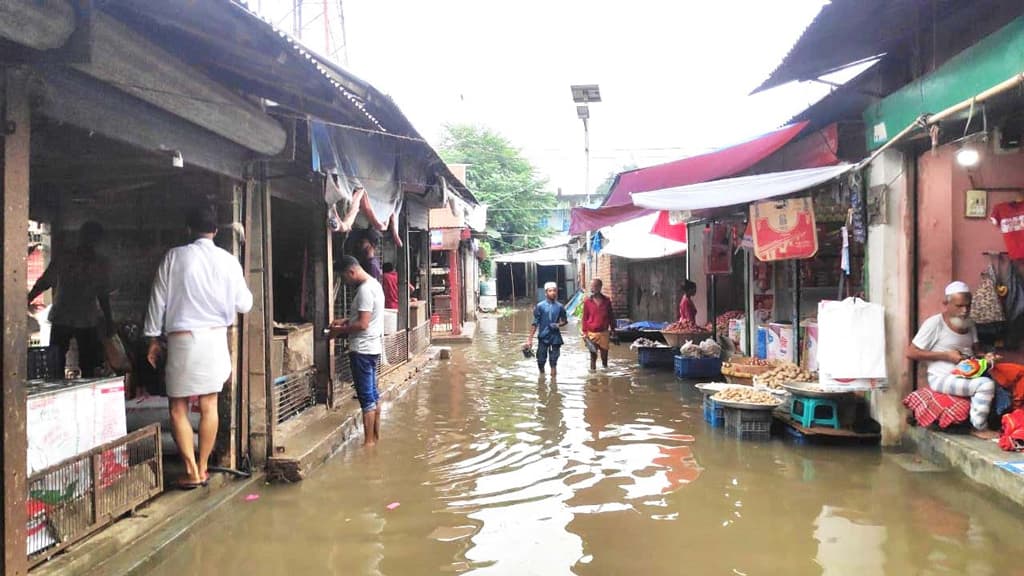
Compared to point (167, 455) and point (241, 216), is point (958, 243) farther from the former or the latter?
point (167, 455)

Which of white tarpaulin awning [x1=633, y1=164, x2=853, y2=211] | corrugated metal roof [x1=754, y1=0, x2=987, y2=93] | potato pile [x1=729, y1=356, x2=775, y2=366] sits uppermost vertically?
corrugated metal roof [x1=754, y1=0, x2=987, y2=93]

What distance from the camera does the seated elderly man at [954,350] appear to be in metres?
5.78

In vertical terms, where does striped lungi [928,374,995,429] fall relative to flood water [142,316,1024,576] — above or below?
above

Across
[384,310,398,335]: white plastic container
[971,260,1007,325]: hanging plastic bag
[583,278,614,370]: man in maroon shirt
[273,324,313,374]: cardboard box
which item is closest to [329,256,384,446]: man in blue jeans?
[273,324,313,374]: cardboard box

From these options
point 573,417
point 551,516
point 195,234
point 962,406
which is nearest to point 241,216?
point 195,234

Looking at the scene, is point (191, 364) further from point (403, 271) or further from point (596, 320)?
point (596, 320)

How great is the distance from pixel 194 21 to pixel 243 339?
8.01ft

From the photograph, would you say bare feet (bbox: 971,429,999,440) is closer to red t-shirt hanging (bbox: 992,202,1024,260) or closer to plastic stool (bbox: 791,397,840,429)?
plastic stool (bbox: 791,397,840,429)

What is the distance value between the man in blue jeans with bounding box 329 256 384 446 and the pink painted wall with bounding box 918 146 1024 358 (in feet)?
16.9

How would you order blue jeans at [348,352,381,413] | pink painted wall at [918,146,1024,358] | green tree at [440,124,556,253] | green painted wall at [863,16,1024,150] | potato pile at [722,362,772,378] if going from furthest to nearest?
green tree at [440,124,556,253]
potato pile at [722,362,772,378]
blue jeans at [348,352,381,413]
pink painted wall at [918,146,1024,358]
green painted wall at [863,16,1024,150]

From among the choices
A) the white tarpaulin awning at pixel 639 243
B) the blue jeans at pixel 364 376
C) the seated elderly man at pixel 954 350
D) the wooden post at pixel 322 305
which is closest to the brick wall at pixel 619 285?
the white tarpaulin awning at pixel 639 243

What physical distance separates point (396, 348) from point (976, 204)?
7709 mm

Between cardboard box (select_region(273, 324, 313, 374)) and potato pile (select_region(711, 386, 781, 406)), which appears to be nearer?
cardboard box (select_region(273, 324, 313, 374))

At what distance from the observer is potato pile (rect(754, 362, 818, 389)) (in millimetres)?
7695
